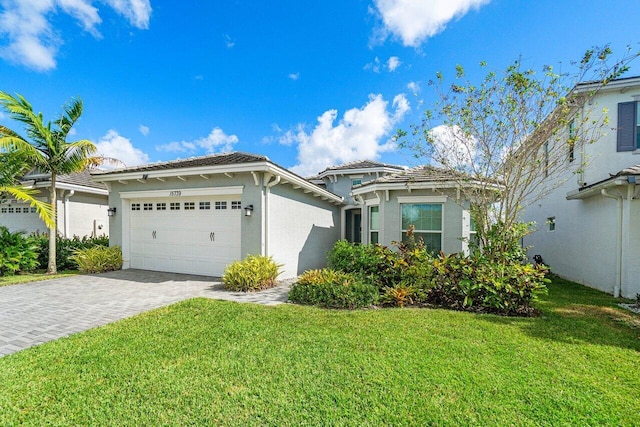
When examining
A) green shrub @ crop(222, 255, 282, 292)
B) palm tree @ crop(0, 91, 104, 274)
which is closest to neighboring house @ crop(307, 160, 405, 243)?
green shrub @ crop(222, 255, 282, 292)

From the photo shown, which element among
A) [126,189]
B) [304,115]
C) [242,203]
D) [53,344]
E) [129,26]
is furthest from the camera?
[304,115]

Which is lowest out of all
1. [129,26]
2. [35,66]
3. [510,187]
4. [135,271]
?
[135,271]

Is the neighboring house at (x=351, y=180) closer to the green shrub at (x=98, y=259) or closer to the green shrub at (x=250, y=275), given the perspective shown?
the green shrub at (x=250, y=275)

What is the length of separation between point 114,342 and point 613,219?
1256 cm

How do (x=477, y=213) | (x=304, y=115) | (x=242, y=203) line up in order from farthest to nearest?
(x=304, y=115) → (x=242, y=203) → (x=477, y=213)

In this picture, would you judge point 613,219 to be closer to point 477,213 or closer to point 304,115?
point 477,213

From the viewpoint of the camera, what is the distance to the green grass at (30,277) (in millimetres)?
8827

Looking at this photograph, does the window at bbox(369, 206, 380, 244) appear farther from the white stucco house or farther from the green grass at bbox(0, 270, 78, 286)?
the green grass at bbox(0, 270, 78, 286)

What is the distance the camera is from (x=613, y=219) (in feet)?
26.7

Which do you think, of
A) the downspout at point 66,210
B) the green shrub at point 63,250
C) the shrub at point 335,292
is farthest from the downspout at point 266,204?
the downspout at point 66,210

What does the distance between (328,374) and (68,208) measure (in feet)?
52.6

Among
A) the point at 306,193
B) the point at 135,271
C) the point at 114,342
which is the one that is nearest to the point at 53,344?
the point at 114,342

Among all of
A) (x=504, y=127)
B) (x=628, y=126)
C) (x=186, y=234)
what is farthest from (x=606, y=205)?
(x=186, y=234)

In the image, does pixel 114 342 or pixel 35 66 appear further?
pixel 35 66
